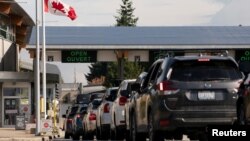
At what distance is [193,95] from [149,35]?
138ft

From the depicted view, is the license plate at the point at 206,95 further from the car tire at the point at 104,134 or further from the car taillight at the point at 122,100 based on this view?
the car tire at the point at 104,134

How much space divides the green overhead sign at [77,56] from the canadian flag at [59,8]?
435 inches

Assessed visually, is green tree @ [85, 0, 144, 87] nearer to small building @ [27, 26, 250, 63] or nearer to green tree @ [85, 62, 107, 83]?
green tree @ [85, 62, 107, 83]

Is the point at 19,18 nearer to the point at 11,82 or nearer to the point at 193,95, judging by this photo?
the point at 11,82

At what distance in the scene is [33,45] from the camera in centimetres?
5253

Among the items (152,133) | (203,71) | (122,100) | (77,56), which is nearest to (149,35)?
(77,56)

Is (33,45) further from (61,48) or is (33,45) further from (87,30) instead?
(87,30)

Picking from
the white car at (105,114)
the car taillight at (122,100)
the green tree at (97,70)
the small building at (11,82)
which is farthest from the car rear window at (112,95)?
the green tree at (97,70)

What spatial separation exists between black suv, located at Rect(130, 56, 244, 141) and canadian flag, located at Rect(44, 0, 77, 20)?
26233 mm

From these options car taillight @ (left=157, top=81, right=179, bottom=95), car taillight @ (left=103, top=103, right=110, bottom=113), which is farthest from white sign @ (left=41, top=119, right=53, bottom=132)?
car taillight @ (left=157, top=81, right=179, bottom=95)

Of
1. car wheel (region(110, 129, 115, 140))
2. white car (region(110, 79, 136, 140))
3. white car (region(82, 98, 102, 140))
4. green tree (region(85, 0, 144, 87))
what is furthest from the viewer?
green tree (region(85, 0, 144, 87))

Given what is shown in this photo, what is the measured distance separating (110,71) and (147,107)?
360ft

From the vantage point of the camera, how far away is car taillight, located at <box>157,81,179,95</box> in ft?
52.4

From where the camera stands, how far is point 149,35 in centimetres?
5791
